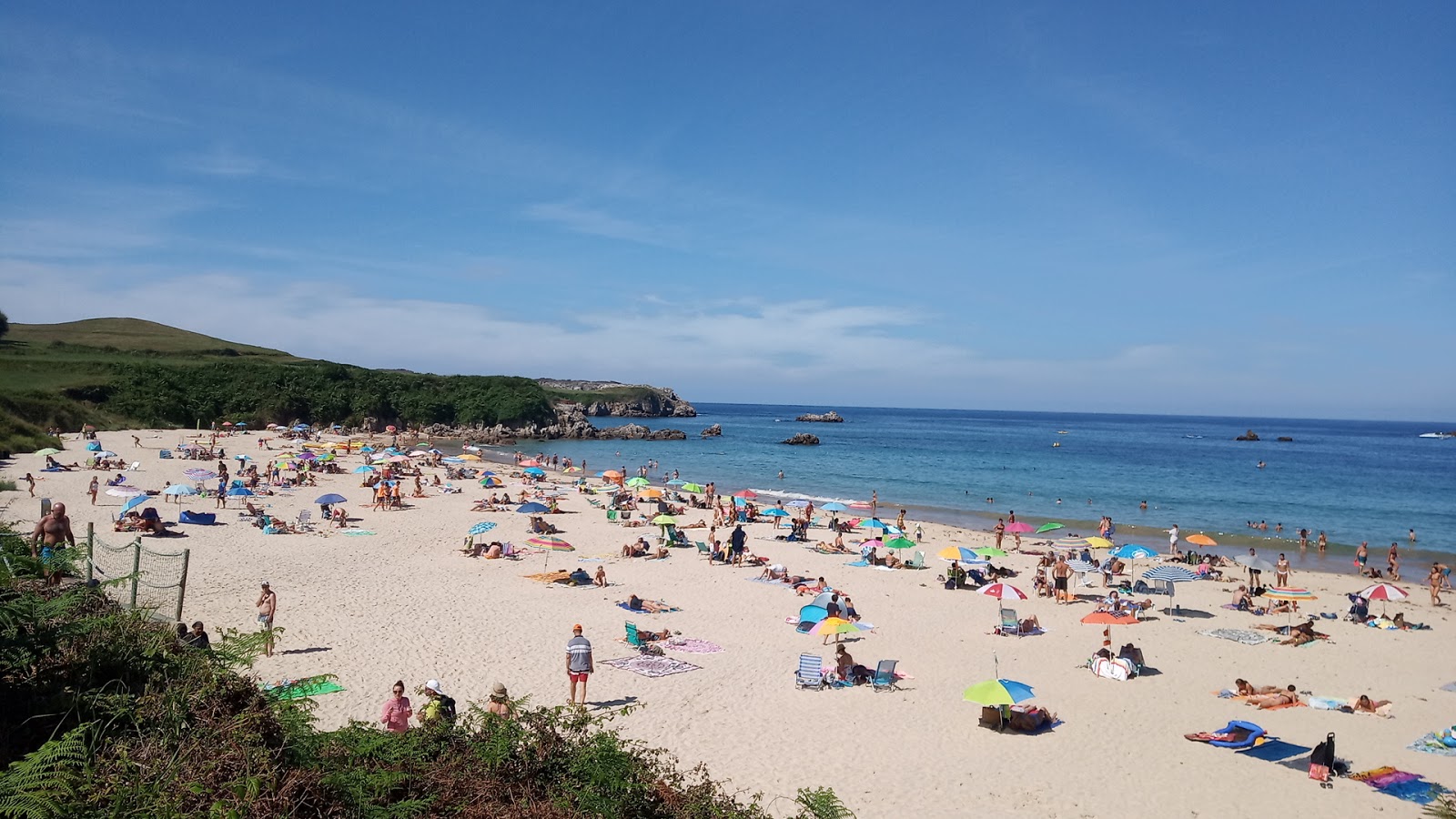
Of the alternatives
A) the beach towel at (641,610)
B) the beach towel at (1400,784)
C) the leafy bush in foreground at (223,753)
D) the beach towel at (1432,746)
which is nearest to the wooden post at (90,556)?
the leafy bush in foreground at (223,753)

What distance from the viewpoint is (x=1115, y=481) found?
54969 millimetres

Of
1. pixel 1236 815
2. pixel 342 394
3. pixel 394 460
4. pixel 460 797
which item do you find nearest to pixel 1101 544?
pixel 1236 815

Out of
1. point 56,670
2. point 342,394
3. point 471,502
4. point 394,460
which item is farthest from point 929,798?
point 342,394

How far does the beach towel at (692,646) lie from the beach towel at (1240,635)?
1095 centimetres

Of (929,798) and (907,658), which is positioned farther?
(907,658)

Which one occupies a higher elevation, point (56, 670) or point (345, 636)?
point (56, 670)

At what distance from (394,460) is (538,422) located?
1756 inches

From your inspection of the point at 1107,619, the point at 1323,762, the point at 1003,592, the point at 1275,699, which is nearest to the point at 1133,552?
the point at 1107,619

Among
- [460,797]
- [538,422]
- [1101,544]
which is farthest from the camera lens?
[538,422]

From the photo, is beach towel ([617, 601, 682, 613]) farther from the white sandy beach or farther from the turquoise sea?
the turquoise sea

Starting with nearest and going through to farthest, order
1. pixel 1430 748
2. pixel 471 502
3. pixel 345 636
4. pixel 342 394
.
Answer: pixel 1430 748, pixel 345 636, pixel 471 502, pixel 342 394

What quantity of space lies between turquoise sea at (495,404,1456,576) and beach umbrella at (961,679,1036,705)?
2265 cm

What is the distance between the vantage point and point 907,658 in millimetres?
15031

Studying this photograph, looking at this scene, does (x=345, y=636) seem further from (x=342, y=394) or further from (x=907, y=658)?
(x=342, y=394)
